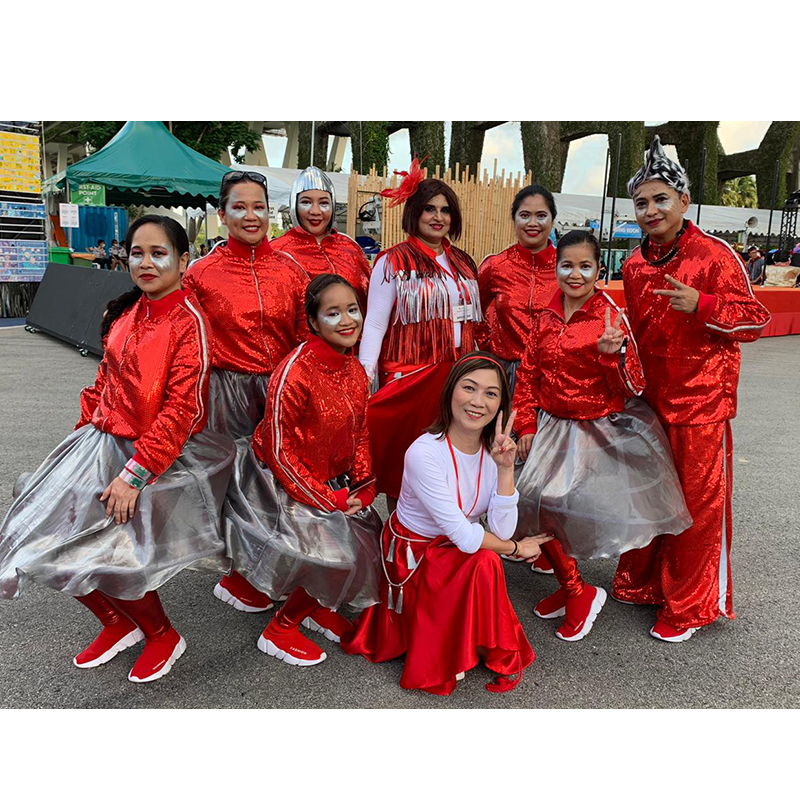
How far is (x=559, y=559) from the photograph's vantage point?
2.85 metres

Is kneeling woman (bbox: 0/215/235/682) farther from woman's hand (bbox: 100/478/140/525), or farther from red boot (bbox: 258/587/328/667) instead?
red boot (bbox: 258/587/328/667)

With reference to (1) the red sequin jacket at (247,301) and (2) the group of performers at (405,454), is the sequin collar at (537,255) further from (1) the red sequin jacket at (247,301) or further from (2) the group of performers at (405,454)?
(1) the red sequin jacket at (247,301)

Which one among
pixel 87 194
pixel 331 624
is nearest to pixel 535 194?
pixel 331 624

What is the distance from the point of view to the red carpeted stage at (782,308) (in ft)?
46.6

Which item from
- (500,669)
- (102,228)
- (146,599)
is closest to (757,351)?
(500,669)

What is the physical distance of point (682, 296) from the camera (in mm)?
2607

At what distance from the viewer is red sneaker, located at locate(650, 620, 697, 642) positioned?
2883mm

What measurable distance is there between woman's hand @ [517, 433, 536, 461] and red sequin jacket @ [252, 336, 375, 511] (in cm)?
68

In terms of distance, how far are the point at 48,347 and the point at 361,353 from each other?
29.6 feet

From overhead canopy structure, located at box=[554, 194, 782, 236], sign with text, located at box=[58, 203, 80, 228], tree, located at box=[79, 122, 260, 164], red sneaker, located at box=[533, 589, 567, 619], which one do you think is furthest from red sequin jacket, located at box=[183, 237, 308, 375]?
tree, located at box=[79, 122, 260, 164]

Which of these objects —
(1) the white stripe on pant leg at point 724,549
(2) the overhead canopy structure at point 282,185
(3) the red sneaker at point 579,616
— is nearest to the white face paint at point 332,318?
(3) the red sneaker at point 579,616

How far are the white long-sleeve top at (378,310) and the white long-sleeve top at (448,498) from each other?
0.76 m

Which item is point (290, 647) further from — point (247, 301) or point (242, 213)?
point (242, 213)

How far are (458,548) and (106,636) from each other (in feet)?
4.80
